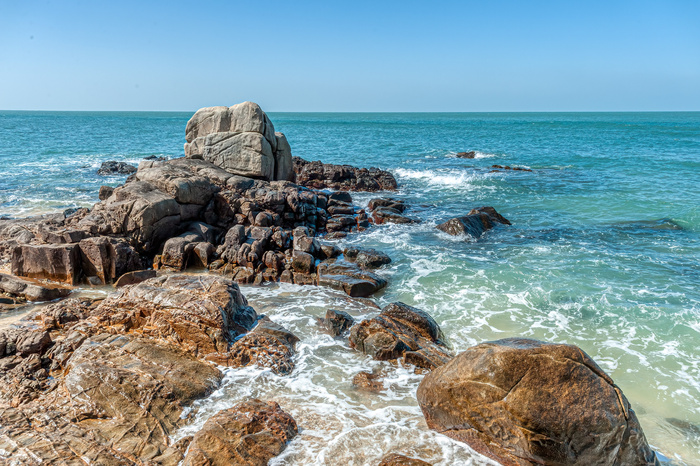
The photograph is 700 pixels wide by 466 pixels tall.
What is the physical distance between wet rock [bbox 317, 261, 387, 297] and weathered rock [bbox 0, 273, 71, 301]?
726cm

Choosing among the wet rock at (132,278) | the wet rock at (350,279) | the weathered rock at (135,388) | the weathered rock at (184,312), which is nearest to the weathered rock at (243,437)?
the weathered rock at (135,388)

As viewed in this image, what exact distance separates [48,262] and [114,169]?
2447 centimetres

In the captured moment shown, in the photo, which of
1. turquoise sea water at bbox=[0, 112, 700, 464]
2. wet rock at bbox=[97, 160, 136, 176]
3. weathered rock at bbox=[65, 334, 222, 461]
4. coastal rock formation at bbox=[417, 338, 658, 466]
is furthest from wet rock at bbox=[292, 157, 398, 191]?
coastal rock formation at bbox=[417, 338, 658, 466]

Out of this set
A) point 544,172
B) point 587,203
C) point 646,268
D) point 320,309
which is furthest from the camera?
point 544,172

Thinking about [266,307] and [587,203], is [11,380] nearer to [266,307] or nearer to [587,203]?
[266,307]

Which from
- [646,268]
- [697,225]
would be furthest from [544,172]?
[646,268]

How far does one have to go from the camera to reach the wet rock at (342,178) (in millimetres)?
28078

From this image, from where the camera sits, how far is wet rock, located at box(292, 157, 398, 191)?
28.1 metres

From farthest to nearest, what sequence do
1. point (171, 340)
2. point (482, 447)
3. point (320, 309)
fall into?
1. point (320, 309)
2. point (171, 340)
3. point (482, 447)

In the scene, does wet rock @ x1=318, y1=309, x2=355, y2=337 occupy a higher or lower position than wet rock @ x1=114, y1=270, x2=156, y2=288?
lower

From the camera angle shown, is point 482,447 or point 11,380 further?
point 11,380

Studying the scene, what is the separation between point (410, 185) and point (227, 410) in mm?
25191

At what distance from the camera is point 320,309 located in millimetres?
11719

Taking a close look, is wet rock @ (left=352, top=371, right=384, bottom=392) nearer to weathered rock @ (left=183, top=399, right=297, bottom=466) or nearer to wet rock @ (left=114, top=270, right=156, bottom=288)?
weathered rock @ (left=183, top=399, right=297, bottom=466)
